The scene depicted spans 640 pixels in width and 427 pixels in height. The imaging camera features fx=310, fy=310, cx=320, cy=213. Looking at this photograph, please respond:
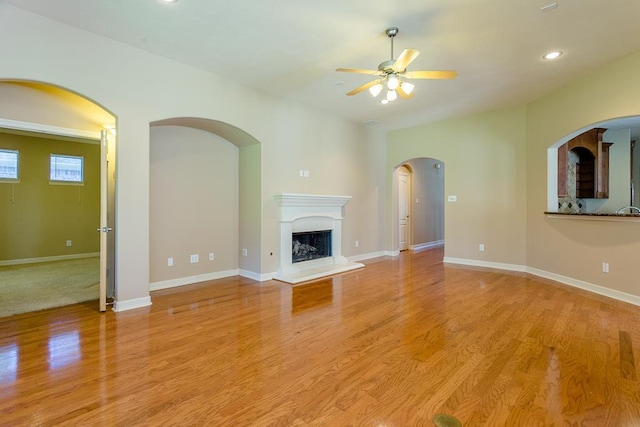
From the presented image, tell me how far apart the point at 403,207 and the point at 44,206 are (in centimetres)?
845

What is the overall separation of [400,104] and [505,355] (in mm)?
4304

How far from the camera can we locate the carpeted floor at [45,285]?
3846 mm

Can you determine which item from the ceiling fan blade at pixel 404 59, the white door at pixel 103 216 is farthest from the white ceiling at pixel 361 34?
the white door at pixel 103 216

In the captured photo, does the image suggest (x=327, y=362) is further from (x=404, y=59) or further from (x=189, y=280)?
(x=189, y=280)

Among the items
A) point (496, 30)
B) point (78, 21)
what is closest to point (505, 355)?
point (496, 30)

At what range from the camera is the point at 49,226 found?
268 inches

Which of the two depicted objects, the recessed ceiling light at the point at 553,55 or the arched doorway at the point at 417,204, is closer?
the recessed ceiling light at the point at 553,55

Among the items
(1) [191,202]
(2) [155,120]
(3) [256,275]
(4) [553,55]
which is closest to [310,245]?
(3) [256,275]

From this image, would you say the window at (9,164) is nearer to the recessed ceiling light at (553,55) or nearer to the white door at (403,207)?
the white door at (403,207)


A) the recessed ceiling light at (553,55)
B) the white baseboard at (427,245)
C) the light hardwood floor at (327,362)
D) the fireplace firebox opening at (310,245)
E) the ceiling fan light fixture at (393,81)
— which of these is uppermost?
the recessed ceiling light at (553,55)

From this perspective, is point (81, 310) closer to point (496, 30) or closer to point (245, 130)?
point (245, 130)

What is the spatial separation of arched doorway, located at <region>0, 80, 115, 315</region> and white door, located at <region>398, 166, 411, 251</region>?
6.45 metres

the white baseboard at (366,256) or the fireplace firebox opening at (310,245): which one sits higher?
the fireplace firebox opening at (310,245)

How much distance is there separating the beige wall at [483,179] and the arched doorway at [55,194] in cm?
601
